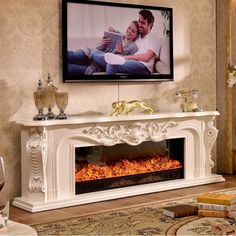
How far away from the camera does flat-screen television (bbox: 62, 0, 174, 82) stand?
5094mm

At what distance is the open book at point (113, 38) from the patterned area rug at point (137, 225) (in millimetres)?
1805

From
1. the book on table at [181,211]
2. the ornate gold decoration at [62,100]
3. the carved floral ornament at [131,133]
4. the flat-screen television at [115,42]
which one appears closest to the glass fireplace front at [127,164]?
the carved floral ornament at [131,133]

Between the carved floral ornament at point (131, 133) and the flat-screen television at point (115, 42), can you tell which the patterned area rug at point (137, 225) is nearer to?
the carved floral ornament at point (131, 133)

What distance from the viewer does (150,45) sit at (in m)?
5.65

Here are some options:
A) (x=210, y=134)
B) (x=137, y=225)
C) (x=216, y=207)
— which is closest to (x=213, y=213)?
(x=216, y=207)

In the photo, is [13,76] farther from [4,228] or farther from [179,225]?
[4,228]

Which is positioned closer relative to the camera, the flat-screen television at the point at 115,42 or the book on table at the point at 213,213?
the book on table at the point at 213,213

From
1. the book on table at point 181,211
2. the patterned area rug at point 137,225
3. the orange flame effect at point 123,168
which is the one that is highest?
the orange flame effect at point 123,168

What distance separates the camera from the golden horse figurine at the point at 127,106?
17.0ft

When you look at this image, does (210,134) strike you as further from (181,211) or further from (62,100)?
(181,211)

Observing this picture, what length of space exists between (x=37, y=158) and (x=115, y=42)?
154 cm

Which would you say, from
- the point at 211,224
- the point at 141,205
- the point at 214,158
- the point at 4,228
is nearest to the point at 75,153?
the point at 141,205

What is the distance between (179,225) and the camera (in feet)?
12.6

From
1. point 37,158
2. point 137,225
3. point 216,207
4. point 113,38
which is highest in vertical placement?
point 113,38
